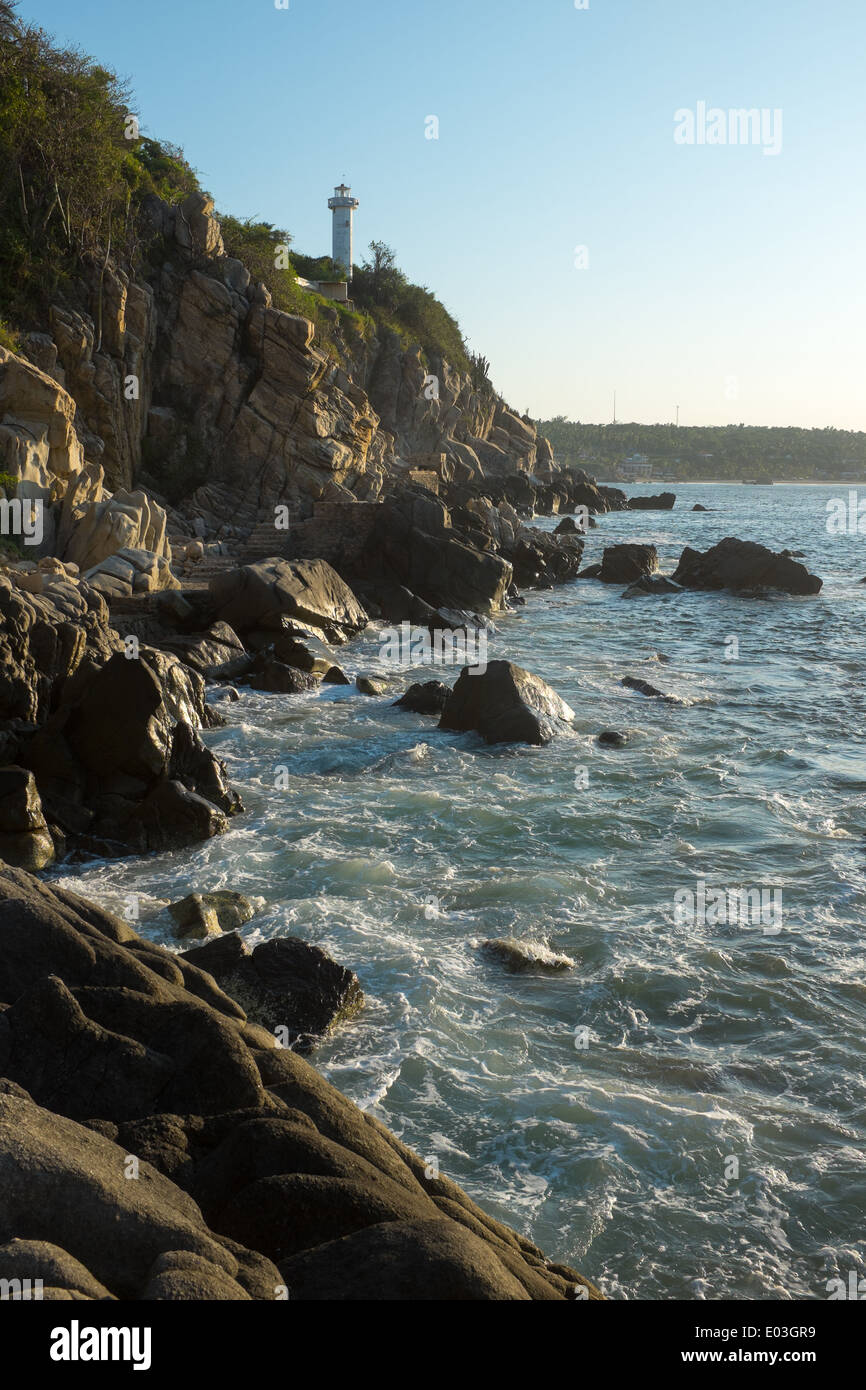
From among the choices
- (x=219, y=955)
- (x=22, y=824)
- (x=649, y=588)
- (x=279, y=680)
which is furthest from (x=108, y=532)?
(x=649, y=588)

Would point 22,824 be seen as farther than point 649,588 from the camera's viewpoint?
No

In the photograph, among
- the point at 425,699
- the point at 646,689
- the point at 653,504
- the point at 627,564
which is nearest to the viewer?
the point at 425,699

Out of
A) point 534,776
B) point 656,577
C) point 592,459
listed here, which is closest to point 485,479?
point 656,577

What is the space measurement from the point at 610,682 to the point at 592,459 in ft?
554

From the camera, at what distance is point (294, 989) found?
8.56m

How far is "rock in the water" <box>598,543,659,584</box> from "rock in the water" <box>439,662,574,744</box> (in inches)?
961

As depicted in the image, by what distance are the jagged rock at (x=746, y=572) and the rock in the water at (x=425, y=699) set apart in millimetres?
22875

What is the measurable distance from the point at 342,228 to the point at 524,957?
70173 mm

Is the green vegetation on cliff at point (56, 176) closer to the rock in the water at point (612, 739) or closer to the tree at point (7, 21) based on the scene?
the tree at point (7, 21)

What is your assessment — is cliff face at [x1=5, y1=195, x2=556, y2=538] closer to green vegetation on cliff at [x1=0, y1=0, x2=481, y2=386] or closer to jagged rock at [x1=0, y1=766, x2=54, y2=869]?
green vegetation on cliff at [x1=0, y1=0, x2=481, y2=386]

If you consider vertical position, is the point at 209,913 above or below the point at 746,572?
below

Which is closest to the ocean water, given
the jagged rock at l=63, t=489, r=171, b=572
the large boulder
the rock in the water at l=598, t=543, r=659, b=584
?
the large boulder

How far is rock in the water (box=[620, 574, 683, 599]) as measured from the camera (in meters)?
38.5

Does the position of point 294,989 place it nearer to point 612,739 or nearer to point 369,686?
point 612,739
